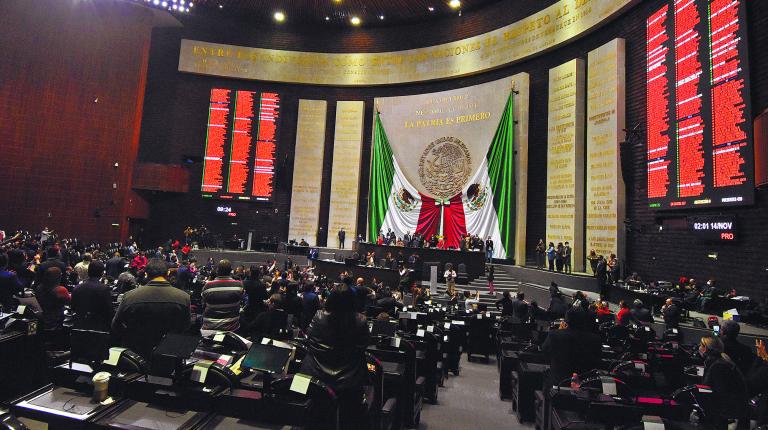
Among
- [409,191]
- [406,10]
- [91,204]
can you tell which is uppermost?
[406,10]

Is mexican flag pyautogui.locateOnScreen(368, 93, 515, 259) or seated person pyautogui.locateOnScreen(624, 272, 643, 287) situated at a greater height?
mexican flag pyautogui.locateOnScreen(368, 93, 515, 259)

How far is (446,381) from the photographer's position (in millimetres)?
6020

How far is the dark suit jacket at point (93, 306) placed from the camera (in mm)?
3791

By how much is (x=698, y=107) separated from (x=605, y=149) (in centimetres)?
373

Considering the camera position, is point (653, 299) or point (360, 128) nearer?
point (653, 299)

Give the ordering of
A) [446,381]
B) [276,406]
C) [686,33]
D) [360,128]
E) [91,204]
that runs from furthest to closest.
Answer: [360,128] → [91,204] → [686,33] → [446,381] → [276,406]

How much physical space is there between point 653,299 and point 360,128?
14780mm

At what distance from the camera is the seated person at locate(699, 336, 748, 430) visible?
9.82ft

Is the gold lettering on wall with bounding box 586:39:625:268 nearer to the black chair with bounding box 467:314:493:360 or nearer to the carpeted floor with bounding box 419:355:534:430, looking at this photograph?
the black chair with bounding box 467:314:493:360

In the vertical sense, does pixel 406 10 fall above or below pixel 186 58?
above

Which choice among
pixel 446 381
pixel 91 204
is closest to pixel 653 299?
pixel 446 381

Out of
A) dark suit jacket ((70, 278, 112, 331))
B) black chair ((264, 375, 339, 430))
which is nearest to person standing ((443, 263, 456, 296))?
dark suit jacket ((70, 278, 112, 331))

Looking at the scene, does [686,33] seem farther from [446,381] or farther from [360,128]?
[360,128]

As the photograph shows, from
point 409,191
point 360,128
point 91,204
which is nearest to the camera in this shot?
point 91,204
